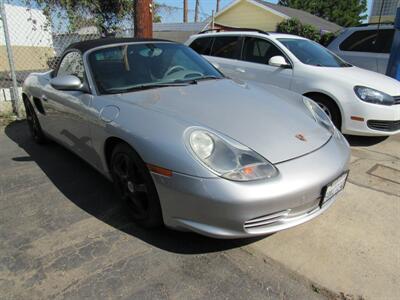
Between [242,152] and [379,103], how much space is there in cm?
Answer: 307

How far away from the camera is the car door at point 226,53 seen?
5953 mm

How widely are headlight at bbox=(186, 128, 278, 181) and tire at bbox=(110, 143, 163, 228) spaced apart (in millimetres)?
424

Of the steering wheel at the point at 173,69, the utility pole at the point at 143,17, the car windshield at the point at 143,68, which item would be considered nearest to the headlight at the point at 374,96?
the car windshield at the point at 143,68

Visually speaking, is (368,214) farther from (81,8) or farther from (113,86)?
(81,8)

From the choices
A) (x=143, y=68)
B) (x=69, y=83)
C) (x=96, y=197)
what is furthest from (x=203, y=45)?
(x=96, y=197)

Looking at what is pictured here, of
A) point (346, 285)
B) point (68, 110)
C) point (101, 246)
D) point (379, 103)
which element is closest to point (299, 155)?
point (346, 285)

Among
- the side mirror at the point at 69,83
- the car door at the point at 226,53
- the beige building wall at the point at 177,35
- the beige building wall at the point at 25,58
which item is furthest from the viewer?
the beige building wall at the point at 177,35

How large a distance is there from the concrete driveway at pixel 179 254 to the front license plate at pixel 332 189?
14.5 inches

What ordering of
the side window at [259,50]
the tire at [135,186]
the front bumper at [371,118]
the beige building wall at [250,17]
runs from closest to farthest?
1. the tire at [135,186]
2. the front bumper at [371,118]
3. the side window at [259,50]
4. the beige building wall at [250,17]

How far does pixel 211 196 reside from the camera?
2104mm

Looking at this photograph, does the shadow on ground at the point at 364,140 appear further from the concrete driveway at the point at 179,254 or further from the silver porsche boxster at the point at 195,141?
the silver porsche boxster at the point at 195,141

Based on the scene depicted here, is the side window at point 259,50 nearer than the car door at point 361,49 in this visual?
Yes

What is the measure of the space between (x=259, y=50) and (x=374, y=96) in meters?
1.96

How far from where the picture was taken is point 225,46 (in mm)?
6215
